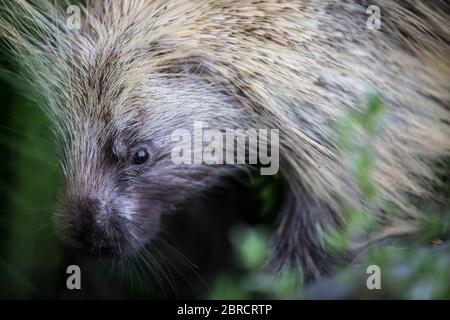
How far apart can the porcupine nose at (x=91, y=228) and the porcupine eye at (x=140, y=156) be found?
0.52 feet

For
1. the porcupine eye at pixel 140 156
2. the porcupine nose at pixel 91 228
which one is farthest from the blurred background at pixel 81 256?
the porcupine eye at pixel 140 156

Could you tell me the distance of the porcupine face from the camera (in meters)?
1.90

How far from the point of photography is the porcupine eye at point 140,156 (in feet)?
6.37

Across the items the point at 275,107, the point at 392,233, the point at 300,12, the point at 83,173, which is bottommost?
the point at 392,233

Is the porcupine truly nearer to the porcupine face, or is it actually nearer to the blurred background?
the porcupine face

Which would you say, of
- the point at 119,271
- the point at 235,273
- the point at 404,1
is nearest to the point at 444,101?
the point at 404,1

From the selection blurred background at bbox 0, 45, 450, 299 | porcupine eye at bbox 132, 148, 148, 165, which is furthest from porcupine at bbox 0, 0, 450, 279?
blurred background at bbox 0, 45, 450, 299

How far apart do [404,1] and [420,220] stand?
0.65 metres

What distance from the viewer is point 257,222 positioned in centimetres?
252

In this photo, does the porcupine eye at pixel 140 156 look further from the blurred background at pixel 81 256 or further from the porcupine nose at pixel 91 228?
the blurred background at pixel 81 256

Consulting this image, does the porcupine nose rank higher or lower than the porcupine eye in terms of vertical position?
lower

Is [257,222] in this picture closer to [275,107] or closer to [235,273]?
[235,273]
